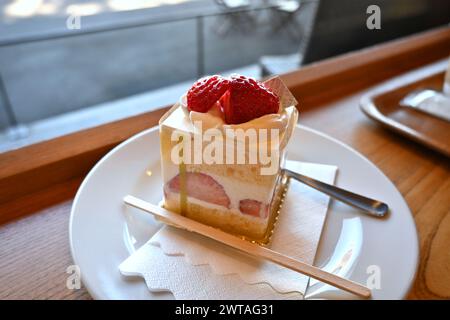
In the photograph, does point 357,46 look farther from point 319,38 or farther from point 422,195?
point 422,195

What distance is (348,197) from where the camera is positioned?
57cm

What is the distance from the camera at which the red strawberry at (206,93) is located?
Answer: 0.49 m

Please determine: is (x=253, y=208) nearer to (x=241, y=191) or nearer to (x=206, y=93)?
(x=241, y=191)

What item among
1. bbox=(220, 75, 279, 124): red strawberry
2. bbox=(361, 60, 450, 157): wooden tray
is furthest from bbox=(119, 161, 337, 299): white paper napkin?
bbox=(361, 60, 450, 157): wooden tray

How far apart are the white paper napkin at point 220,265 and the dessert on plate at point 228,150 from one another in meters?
0.05

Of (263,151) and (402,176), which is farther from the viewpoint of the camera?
(402,176)

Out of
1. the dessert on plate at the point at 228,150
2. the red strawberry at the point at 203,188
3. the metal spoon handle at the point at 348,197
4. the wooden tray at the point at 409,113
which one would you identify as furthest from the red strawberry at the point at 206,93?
the wooden tray at the point at 409,113

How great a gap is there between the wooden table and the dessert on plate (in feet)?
0.59

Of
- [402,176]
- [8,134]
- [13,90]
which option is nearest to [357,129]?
[402,176]

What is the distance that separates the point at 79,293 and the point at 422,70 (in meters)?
1.10

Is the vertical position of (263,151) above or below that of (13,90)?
above

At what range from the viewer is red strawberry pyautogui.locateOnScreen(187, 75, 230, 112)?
49 cm

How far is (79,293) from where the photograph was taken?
438 mm

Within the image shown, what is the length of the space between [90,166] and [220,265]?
31 centimetres
